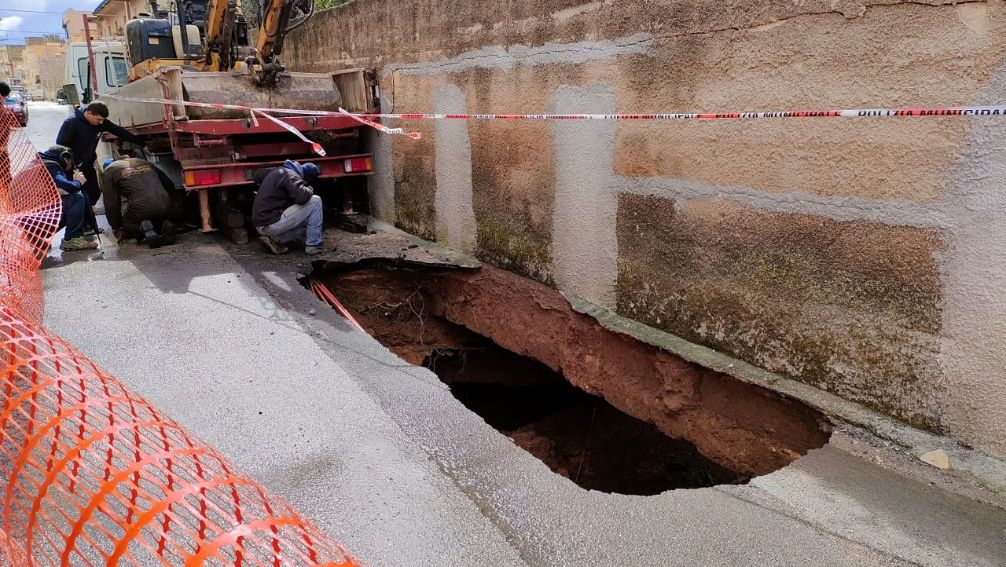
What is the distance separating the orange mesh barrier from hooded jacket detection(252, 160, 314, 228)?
6.85 ft

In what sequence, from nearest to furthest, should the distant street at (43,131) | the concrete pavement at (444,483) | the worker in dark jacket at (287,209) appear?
the concrete pavement at (444,483)
the worker in dark jacket at (287,209)
the distant street at (43,131)

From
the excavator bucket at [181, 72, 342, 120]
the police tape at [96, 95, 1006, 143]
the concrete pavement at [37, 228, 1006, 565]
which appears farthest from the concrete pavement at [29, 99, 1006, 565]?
the excavator bucket at [181, 72, 342, 120]

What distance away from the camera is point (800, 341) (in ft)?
12.3

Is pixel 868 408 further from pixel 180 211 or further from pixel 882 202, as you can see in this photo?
pixel 180 211

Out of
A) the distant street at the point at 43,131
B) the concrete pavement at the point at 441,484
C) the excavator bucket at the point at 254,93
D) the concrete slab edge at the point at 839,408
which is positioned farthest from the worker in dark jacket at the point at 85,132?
the distant street at the point at 43,131

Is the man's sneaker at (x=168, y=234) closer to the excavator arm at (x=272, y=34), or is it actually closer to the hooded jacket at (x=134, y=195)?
the hooded jacket at (x=134, y=195)

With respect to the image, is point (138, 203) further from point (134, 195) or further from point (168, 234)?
point (168, 234)

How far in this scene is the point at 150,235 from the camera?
283 inches

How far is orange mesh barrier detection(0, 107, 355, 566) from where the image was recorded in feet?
5.36

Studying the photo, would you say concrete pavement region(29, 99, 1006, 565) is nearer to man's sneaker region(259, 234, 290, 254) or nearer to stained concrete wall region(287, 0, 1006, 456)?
stained concrete wall region(287, 0, 1006, 456)

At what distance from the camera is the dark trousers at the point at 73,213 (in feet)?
22.7

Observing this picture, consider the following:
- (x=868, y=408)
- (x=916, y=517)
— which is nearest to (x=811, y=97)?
(x=868, y=408)

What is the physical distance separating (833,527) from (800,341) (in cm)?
128

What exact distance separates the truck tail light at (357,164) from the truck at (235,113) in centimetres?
1
